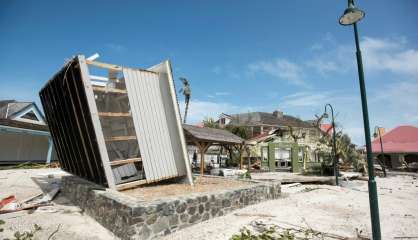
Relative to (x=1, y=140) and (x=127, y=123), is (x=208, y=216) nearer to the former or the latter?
(x=127, y=123)

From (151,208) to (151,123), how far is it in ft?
12.8

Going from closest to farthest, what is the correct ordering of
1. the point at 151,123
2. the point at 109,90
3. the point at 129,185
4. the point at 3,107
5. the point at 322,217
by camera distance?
the point at 322,217
the point at 129,185
the point at 109,90
the point at 151,123
the point at 3,107

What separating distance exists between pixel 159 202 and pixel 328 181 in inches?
499

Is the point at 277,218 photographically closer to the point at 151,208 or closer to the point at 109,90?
the point at 151,208

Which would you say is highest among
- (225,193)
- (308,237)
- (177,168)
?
(177,168)

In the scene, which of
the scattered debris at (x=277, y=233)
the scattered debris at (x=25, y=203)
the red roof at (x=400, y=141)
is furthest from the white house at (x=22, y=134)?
the red roof at (x=400, y=141)

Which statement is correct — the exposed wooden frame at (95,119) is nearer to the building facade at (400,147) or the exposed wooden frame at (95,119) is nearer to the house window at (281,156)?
the house window at (281,156)

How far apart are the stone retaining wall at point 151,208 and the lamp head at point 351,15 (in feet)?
18.1

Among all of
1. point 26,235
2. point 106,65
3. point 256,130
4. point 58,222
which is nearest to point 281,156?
point 106,65

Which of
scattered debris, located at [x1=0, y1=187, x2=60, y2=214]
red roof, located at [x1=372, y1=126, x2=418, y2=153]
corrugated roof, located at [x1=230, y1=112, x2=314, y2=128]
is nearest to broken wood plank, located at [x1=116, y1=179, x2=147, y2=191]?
scattered debris, located at [x1=0, y1=187, x2=60, y2=214]

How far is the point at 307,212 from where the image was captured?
27.8 ft

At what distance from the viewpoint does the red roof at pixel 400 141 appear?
105 feet

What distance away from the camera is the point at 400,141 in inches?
1377

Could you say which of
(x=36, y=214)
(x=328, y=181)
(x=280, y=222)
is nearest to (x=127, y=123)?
(x=36, y=214)
